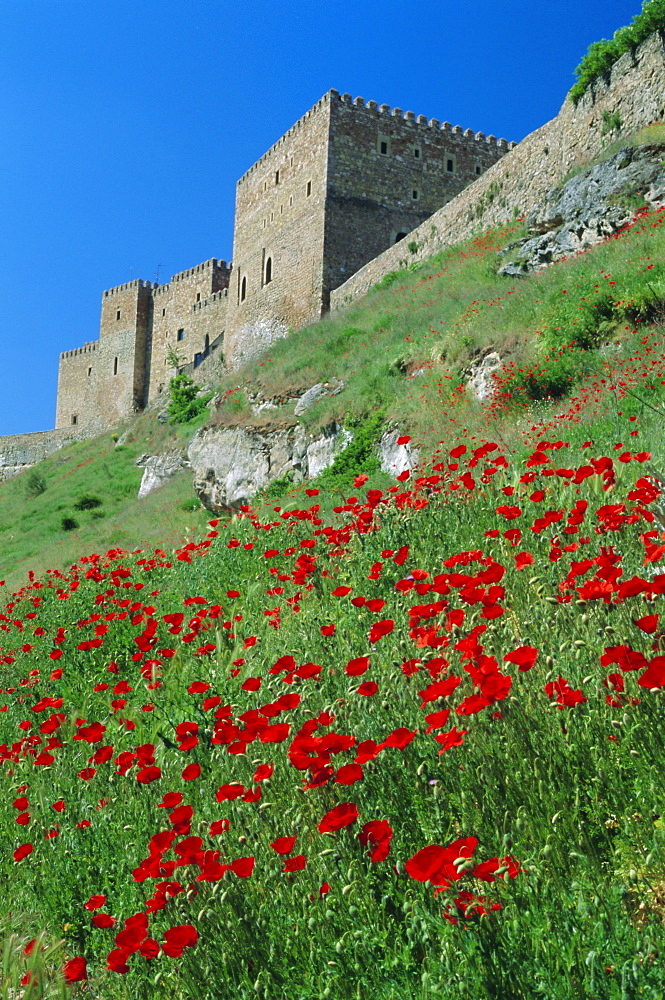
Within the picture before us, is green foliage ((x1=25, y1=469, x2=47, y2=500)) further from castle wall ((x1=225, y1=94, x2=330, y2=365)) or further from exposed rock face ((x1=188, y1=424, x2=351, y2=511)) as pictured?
exposed rock face ((x1=188, y1=424, x2=351, y2=511))

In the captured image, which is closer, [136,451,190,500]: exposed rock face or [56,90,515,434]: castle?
[136,451,190,500]: exposed rock face

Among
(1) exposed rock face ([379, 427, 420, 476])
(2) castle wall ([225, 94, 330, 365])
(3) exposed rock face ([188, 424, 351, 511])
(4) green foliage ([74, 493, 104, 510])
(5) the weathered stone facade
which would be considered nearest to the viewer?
(1) exposed rock face ([379, 427, 420, 476])

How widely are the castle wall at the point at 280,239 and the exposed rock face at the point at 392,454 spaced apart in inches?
636

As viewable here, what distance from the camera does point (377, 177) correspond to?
88.5ft

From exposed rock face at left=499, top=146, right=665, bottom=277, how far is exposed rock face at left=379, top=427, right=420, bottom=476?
16.3 ft

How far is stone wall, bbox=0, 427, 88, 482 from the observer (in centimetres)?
4872

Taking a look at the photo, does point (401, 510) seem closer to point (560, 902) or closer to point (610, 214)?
point (560, 902)

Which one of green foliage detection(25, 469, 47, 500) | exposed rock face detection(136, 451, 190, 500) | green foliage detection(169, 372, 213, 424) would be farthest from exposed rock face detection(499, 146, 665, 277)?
green foliage detection(25, 469, 47, 500)

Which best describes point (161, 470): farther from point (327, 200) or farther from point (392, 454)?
point (392, 454)

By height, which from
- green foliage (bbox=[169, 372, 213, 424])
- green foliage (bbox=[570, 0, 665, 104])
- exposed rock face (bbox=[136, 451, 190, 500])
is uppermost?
green foliage (bbox=[570, 0, 665, 104])

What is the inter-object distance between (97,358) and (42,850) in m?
49.6

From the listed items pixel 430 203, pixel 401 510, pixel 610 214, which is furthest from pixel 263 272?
pixel 401 510

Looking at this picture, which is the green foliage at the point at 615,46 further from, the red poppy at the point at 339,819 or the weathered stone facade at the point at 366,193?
the red poppy at the point at 339,819

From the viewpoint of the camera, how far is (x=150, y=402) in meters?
44.8
